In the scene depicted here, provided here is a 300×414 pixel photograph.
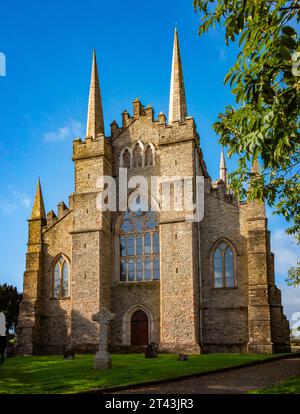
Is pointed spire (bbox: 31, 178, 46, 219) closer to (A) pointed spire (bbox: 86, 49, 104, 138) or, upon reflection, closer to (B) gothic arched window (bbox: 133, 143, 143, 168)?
(A) pointed spire (bbox: 86, 49, 104, 138)

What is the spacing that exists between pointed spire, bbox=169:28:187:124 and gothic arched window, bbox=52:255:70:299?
11445mm

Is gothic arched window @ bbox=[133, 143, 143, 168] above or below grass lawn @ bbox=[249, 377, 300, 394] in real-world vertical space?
above

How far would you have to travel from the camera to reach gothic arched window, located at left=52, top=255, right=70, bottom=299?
3052 centimetres

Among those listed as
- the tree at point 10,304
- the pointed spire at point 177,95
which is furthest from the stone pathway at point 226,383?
the tree at point 10,304

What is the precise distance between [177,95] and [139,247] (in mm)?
10075

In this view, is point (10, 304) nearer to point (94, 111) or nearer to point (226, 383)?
point (94, 111)

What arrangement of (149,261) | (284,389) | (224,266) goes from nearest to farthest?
(284,389)
(224,266)
(149,261)

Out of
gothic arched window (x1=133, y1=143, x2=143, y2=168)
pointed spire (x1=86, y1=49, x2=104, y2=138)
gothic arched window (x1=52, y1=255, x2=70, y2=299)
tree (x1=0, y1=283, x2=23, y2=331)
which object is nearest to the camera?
gothic arched window (x1=52, y1=255, x2=70, y2=299)

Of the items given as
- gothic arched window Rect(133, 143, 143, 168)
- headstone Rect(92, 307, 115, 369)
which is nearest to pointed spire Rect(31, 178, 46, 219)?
gothic arched window Rect(133, 143, 143, 168)

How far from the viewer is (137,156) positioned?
103ft

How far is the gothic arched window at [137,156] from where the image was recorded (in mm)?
Result: 31141

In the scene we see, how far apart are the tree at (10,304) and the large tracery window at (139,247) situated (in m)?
21.5

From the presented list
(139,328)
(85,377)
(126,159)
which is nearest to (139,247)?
(139,328)
